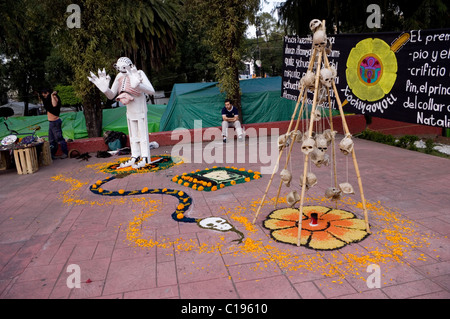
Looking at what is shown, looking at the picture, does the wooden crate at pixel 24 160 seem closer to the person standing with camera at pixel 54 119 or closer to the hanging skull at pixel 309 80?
the person standing with camera at pixel 54 119

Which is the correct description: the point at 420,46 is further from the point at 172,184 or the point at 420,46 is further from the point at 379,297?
the point at 172,184

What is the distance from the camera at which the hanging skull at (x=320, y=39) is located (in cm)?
391

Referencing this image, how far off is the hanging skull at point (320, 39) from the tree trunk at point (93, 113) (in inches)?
358

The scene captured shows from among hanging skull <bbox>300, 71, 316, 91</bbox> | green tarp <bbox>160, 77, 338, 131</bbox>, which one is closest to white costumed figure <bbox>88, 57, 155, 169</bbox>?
green tarp <bbox>160, 77, 338, 131</bbox>

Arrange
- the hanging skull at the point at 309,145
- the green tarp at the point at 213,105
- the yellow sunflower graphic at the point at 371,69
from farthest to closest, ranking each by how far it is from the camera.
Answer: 1. the green tarp at the point at 213,105
2. the yellow sunflower graphic at the point at 371,69
3. the hanging skull at the point at 309,145

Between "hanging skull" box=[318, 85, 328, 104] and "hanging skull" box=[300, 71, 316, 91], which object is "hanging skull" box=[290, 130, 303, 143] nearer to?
"hanging skull" box=[318, 85, 328, 104]

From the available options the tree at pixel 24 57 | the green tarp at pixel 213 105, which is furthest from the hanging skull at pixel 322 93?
the tree at pixel 24 57

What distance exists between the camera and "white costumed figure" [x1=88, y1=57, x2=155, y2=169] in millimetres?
7844

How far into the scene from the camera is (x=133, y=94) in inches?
320

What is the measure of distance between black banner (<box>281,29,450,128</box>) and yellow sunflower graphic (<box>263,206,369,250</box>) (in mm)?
2035

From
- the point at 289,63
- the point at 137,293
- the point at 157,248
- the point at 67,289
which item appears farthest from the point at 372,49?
the point at 67,289

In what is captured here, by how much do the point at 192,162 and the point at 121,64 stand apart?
2.89 m

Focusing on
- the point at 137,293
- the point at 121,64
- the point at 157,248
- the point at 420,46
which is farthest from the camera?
the point at 121,64
